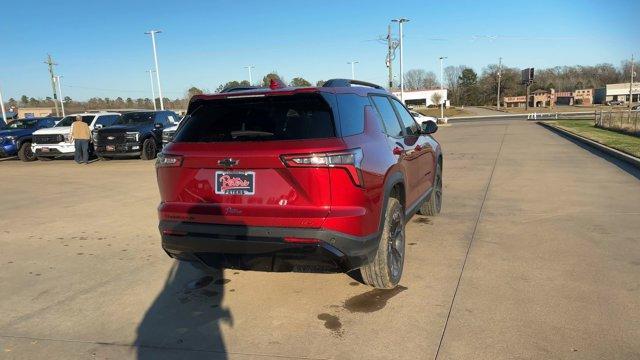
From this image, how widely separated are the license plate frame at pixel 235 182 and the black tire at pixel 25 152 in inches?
646

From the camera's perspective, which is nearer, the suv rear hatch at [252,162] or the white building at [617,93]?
the suv rear hatch at [252,162]

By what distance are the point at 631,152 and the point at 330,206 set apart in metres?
11.9

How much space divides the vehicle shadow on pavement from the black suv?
11.7 meters

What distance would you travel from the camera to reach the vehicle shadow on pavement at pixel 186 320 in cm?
Answer: 324

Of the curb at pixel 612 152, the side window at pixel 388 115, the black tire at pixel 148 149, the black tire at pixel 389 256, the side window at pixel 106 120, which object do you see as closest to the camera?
the black tire at pixel 389 256

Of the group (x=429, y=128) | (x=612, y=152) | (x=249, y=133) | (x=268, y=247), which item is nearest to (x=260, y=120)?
(x=249, y=133)

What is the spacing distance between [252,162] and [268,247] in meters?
0.61

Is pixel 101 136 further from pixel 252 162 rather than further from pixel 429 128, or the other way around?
pixel 252 162

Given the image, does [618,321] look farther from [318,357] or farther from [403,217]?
[318,357]

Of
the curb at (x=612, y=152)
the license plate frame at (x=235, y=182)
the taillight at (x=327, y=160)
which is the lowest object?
the curb at (x=612, y=152)

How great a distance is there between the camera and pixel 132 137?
15.3 meters

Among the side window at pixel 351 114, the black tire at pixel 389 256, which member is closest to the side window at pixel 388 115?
the side window at pixel 351 114

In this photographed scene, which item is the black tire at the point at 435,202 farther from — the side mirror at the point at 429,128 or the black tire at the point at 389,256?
the black tire at the point at 389,256

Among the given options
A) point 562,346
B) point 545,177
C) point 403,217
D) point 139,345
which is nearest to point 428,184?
point 403,217
